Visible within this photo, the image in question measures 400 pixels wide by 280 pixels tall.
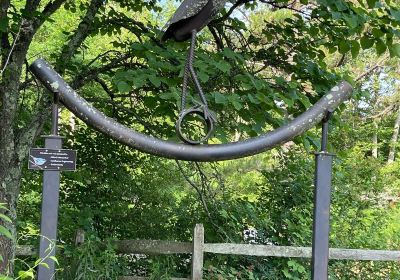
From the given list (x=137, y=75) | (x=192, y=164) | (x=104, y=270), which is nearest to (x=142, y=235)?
(x=192, y=164)

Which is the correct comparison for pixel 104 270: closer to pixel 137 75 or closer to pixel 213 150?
pixel 137 75

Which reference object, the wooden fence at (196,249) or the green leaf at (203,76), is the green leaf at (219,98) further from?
the wooden fence at (196,249)

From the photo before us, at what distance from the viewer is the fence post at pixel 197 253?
4.46 metres

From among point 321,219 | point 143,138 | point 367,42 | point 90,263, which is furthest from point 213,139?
point 143,138

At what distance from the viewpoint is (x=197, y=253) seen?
14.7 ft

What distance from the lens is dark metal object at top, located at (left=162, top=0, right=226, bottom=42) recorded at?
1776mm

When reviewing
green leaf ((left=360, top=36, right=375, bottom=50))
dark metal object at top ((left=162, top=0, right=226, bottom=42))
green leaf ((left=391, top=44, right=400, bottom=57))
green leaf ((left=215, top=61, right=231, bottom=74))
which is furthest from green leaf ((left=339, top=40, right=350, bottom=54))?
dark metal object at top ((left=162, top=0, right=226, bottom=42))

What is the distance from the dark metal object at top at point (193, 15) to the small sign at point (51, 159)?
2.02 ft

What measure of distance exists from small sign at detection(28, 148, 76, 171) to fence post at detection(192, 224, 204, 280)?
8.87ft

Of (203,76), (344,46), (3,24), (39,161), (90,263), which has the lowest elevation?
(90,263)

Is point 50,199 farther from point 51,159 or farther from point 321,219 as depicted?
point 321,219

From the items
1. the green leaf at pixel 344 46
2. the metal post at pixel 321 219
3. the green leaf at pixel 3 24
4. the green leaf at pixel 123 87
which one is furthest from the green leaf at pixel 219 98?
the green leaf at pixel 3 24

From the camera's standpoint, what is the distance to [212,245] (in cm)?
450

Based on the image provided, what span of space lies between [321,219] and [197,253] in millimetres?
2599
